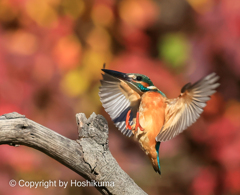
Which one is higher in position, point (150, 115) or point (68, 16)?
point (68, 16)

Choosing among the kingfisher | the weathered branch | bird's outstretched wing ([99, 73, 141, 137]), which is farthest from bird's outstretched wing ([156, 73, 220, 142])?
the weathered branch

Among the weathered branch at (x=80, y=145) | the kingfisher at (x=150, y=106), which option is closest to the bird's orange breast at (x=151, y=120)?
the kingfisher at (x=150, y=106)

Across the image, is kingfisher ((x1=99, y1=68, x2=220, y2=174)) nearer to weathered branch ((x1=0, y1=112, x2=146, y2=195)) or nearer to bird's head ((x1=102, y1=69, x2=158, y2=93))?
bird's head ((x1=102, y1=69, x2=158, y2=93))

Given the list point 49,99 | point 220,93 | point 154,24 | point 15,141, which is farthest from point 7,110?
point 220,93

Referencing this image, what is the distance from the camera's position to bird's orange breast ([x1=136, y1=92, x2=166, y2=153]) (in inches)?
31.9

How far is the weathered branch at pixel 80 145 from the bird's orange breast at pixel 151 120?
191 millimetres

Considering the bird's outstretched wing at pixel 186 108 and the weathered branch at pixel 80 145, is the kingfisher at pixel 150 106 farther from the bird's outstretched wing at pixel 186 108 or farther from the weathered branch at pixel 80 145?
the weathered branch at pixel 80 145

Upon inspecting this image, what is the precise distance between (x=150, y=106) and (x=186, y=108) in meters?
0.09

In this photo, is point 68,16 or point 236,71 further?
point 68,16

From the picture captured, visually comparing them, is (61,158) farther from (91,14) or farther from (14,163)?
(91,14)

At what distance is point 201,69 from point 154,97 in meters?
0.99

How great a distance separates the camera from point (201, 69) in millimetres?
1721

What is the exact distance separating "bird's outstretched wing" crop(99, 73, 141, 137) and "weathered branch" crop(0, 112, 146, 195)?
95 mm

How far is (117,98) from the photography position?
914 mm
